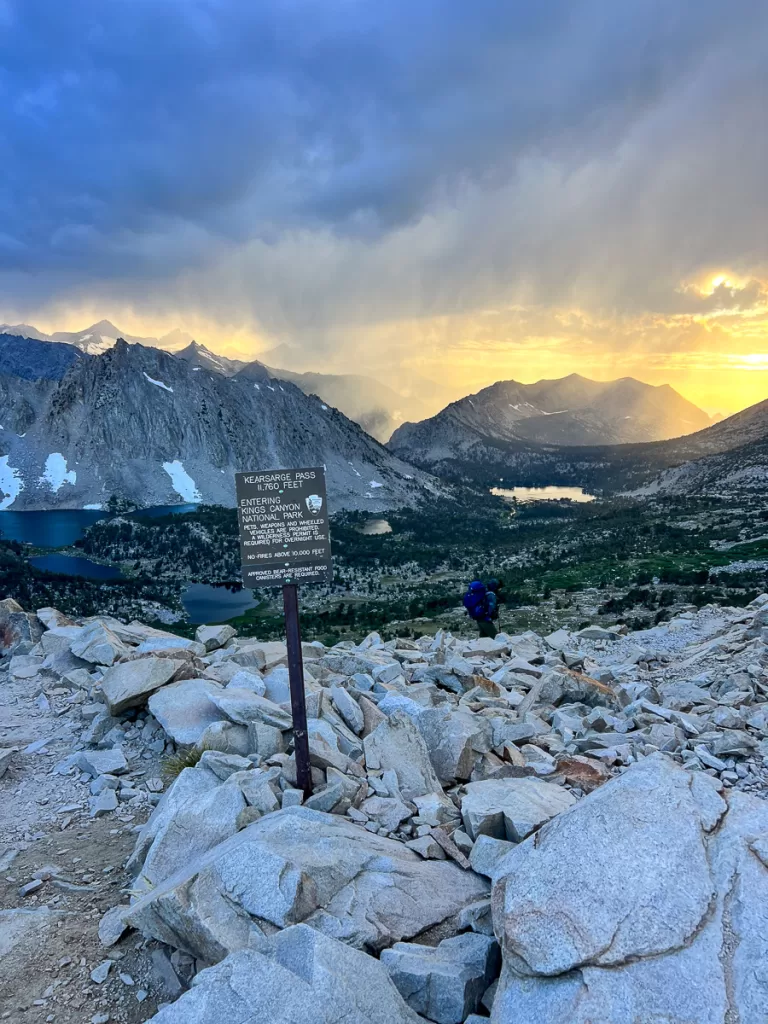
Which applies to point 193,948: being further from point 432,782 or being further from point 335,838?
point 432,782

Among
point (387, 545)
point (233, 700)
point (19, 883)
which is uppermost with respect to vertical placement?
point (233, 700)

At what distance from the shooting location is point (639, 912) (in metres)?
5.08

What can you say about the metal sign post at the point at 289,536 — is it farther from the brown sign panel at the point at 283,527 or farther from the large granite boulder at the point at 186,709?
the large granite boulder at the point at 186,709

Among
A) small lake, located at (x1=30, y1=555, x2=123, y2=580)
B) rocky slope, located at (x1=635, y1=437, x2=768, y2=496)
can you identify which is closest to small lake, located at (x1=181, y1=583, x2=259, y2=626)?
small lake, located at (x1=30, y1=555, x2=123, y2=580)

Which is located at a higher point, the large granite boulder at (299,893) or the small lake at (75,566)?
the large granite boulder at (299,893)

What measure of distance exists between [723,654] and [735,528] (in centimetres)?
6598

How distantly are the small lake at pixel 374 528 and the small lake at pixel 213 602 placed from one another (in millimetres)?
60542

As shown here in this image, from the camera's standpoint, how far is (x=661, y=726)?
12188 millimetres

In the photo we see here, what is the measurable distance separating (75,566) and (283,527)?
438 ft

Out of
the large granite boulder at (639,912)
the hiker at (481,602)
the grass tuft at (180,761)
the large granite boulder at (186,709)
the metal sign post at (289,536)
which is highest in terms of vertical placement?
the metal sign post at (289,536)

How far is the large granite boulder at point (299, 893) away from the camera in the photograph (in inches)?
243

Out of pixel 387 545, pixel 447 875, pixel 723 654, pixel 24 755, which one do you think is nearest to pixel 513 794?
pixel 447 875

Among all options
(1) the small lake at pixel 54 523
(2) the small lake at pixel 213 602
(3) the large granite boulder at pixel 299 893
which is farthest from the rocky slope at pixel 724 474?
(1) the small lake at pixel 54 523

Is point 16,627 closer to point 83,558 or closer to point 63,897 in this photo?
point 63,897
